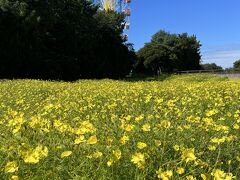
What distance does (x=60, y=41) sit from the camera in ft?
132

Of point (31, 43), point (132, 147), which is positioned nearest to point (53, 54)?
point (31, 43)

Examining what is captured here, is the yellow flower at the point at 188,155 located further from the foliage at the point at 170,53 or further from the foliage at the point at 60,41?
the foliage at the point at 170,53

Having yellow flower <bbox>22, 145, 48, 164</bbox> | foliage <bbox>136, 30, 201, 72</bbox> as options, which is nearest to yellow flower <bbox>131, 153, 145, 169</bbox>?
yellow flower <bbox>22, 145, 48, 164</bbox>

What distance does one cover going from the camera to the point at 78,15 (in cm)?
4109

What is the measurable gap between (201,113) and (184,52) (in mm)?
78457

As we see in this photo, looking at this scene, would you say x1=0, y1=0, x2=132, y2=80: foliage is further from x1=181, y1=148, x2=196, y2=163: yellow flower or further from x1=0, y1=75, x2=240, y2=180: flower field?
x1=181, y1=148, x2=196, y2=163: yellow flower

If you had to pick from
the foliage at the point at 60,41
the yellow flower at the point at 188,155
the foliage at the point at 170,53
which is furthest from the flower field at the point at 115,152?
the foliage at the point at 170,53

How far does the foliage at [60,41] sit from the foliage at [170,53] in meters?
29.4

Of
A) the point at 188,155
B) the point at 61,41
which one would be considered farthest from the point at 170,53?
the point at 188,155

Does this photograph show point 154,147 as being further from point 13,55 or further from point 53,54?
point 53,54

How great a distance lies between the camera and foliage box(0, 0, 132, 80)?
3362 cm

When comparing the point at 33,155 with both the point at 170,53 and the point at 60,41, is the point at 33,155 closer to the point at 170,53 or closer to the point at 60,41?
the point at 60,41

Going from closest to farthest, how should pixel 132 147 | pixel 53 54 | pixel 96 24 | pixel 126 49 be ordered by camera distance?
pixel 132 147
pixel 53 54
pixel 96 24
pixel 126 49

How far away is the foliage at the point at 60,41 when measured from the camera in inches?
1324
